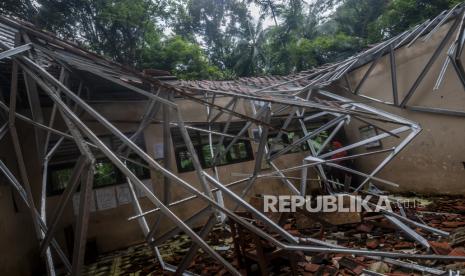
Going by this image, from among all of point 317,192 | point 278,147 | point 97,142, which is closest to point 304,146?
point 278,147

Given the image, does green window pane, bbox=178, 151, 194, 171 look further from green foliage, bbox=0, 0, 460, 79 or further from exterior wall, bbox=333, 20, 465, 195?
green foliage, bbox=0, 0, 460, 79

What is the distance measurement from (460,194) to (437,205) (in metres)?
1.25

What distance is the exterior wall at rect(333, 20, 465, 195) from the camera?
6.62 metres

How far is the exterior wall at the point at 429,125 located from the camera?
6621mm

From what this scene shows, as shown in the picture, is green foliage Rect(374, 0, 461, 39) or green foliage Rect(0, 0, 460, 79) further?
green foliage Rect(0, 0, 460, 79)

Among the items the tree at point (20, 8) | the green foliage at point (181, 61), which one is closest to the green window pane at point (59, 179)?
the green foliage at point (181, 61)

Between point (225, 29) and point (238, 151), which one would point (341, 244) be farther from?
point (225, 29)

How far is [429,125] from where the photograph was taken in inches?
283

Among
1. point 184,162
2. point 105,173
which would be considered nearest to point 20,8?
point 105,173

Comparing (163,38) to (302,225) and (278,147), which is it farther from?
(302,225)

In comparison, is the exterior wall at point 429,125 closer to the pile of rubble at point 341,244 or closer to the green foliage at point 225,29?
the pile of rubble at point 341,244

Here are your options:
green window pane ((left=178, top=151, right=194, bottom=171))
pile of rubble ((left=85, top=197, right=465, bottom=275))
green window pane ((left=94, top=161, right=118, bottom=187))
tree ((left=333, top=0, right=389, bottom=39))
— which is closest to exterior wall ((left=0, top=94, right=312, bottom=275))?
green window pane ((left=178, top=151, right=194, bottom=171))

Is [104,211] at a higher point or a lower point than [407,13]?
lower

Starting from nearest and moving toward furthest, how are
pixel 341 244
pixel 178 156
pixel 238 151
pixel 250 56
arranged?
1. pixel 341 244
2. pixel 178 156
3. pixel 238 151
4. pixel 250 56
